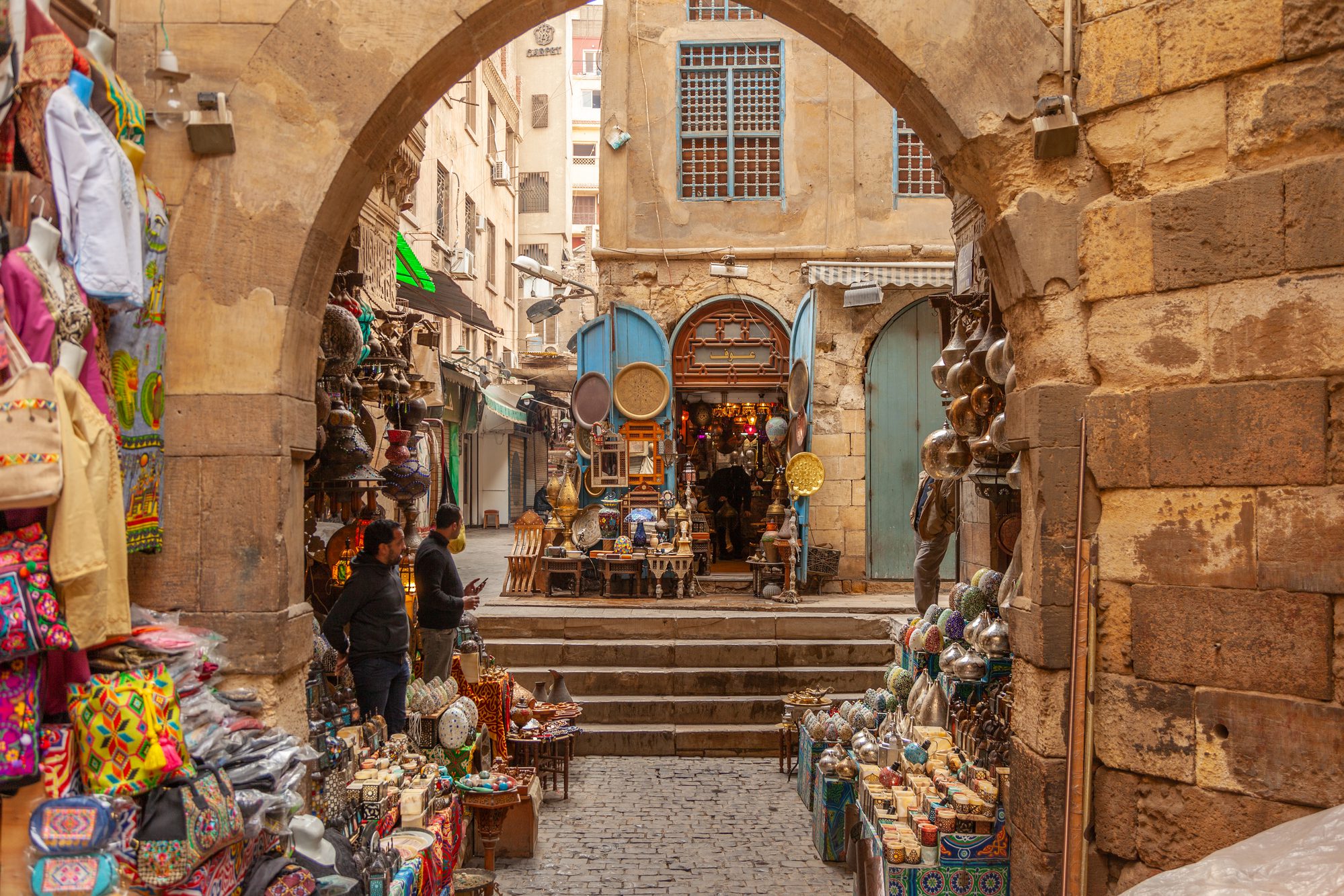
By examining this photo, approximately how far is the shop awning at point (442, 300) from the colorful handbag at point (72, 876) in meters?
7.22

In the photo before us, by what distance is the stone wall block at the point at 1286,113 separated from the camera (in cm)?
330

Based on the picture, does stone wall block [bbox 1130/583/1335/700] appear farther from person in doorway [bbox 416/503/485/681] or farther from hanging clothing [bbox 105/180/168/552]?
person in doorway [bbox 416/503/485/681]

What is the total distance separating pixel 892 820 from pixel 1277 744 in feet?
5.51

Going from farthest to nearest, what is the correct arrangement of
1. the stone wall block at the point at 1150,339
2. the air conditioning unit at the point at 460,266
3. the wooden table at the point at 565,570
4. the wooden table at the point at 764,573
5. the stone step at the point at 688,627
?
the air conditioning unit at the point at 460,266 → the wooden table at the point at 764,573 → the wooden table at the point at 565,570 → the stone step at the point at 688,627 → the stone wall block at the point at 1150,339

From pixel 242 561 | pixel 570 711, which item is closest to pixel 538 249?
pixel 570 711

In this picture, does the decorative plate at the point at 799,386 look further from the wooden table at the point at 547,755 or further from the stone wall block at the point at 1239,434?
the stone wall block at the point at 1239,434

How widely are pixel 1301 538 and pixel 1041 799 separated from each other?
129cm

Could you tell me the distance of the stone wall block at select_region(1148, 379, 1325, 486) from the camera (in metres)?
3.28

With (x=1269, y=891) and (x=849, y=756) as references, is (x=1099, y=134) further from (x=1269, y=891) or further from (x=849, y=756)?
(x=849, y=756)

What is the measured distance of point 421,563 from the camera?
6.14 m

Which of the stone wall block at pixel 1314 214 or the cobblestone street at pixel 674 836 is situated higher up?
the stone wall block at pixel 1314 214

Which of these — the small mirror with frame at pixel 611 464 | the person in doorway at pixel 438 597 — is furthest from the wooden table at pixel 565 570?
the person in doorway at pixel 438 597

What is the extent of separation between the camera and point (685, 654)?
886 cm

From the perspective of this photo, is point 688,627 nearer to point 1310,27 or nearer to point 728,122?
point 728,122
